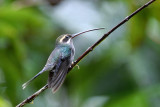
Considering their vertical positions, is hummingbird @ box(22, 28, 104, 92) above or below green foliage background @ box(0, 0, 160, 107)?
above

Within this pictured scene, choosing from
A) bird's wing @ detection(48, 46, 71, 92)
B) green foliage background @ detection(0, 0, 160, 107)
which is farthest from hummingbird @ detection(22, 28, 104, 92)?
green foliage background @ detection(0, 0, 160, 107)

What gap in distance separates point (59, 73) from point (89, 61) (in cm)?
193

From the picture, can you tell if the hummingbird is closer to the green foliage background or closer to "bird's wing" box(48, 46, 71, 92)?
"bird's wing" box(48, 46, 71, 92)

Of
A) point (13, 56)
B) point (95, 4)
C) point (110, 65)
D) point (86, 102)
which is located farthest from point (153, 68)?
point (13, 56)

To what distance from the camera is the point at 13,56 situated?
3908 mm

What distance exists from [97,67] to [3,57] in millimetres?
1132

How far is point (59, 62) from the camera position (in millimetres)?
2920

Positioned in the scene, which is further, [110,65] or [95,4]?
[95,4]

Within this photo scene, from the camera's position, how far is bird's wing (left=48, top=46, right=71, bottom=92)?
2.47 meters

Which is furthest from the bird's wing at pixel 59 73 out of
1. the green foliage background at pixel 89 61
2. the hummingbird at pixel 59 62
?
the green foliage background at pixel 89 61

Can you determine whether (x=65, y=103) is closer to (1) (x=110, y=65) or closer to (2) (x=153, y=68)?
(1) (x=110, y=65)

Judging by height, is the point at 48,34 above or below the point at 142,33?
below

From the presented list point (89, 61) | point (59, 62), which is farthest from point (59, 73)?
point (89, 61)

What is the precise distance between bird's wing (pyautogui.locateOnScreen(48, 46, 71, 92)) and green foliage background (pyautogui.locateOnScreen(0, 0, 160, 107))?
0.84 metres
